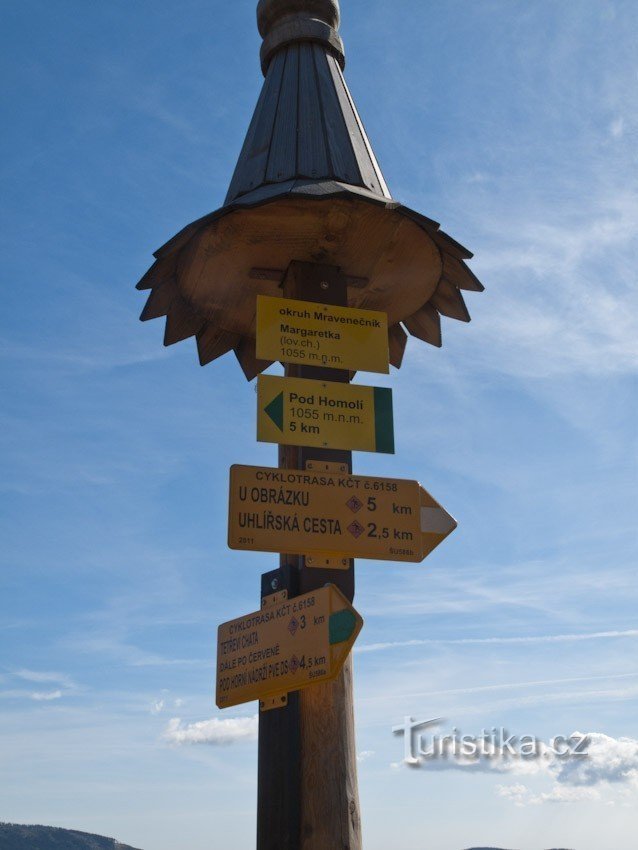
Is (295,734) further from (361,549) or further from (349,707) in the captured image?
(361,549)

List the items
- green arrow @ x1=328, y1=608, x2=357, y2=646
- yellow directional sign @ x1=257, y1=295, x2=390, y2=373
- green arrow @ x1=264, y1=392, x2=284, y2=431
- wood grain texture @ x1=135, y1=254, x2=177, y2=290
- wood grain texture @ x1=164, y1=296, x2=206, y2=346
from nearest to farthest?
green arrow @ x1=328, y1=608, x2=357, y2=646 < green arrow @ x1=264, y1=392, x2=284, y2=431 < yellow directional sign @ x1=257, y1=295, x2=390, y2=373 < wood grain texture @ x1=135, y1=254, x2=177, y2=290 < wood grain texture @ x1=164, y1=296, x2=206, y2=346

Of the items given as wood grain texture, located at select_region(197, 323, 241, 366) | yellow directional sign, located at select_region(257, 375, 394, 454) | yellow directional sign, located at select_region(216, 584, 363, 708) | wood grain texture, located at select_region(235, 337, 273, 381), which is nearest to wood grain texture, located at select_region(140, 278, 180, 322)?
wood grain texture, located at select_region(197, 323, 241, 366)

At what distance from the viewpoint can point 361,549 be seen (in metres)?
4.06

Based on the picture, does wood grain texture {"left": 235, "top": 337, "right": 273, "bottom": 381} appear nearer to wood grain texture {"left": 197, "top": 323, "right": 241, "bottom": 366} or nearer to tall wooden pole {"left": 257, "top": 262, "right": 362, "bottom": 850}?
wood grain texture {"left": 197, "top": 323, "right": 241, "bottom": 366}

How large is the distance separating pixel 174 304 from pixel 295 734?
273 cm

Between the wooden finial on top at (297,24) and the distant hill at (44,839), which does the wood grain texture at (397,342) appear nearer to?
the wooden finial on top at (297,24)

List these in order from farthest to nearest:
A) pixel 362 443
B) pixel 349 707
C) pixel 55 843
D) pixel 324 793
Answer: pixel 55 843, pixel 362 443, pixel 349 707, pixel 324 793

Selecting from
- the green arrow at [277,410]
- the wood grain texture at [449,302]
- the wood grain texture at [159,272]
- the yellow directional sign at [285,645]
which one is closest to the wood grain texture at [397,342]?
the wood grain texture at [449,302]

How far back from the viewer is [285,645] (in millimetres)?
3834

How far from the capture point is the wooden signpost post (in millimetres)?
3902

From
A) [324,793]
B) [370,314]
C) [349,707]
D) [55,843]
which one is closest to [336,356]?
[370,314]

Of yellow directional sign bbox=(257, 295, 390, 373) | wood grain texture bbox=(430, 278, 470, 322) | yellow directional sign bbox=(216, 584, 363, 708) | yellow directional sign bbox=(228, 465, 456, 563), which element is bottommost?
yellow directional sign bbox=(216, 584, 363, 708)

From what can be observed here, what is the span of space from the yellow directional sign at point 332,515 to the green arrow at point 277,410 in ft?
1.08

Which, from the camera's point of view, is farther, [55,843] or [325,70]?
[55,843]
